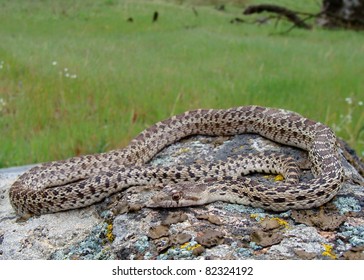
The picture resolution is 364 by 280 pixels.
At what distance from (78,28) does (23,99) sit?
701cm

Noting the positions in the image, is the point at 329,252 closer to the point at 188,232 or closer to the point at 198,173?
the point at 188,232

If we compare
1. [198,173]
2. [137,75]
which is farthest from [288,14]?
[198,173]

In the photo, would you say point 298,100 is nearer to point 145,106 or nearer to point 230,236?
point 145,106

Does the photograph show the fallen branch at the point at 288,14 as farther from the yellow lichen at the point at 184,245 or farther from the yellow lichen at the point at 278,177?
the yellow lichen at the point at 184,245

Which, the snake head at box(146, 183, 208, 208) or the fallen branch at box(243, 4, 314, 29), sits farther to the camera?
the fallen branch at box(243, 4, 314, 29)

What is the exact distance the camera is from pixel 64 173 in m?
7.12

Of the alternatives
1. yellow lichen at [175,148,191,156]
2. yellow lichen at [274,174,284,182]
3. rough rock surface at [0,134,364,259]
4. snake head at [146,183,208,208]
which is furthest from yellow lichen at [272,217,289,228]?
yellow lichen at [175,148,191,156]

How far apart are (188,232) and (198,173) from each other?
139cm

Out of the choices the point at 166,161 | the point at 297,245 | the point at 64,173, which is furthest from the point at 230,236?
the point at 64,173

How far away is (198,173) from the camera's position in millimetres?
6020

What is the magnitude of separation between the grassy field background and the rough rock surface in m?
3.68

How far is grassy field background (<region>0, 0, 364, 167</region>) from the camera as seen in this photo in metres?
10.1

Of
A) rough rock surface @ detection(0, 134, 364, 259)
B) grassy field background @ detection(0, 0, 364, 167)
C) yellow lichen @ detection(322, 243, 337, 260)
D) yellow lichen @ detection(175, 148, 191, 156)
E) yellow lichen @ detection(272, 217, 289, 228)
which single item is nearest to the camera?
yellow lichen @ detection(322, 243, 337, 260)

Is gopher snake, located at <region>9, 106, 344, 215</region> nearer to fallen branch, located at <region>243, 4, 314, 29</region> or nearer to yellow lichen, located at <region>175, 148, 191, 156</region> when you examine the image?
yellow lichen, located at <region>175, 148, 191, 156</region>
